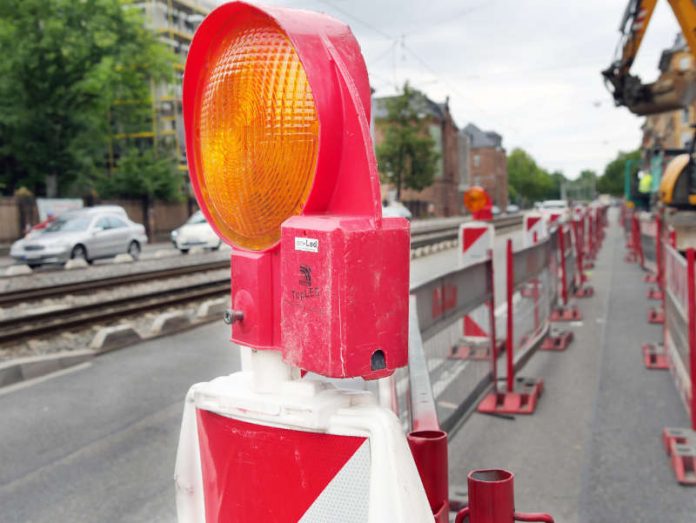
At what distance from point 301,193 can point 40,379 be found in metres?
6.53

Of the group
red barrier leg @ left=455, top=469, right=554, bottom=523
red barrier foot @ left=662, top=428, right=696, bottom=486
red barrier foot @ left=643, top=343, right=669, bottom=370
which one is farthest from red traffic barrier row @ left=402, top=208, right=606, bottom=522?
red barrier foot @ left=662, top=428, right=696, bottom=486

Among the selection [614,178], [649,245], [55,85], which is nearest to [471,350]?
[649,245]

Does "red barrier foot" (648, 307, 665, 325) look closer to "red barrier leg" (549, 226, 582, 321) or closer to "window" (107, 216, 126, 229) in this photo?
"red barrier leg" (549, 226, 582, 321)

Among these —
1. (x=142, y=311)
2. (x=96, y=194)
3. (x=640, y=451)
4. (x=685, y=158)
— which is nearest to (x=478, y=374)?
(x=640, y=451)

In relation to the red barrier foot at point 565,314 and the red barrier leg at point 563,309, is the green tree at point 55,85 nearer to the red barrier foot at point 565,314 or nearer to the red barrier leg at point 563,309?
the red barrier leg at point 563,309

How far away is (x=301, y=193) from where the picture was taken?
1652 millimetres

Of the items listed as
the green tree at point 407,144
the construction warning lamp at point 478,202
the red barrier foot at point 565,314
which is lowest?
the red barrier foot at point 565,314

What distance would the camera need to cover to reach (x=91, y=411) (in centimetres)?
625

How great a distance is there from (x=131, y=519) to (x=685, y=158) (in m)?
12.3

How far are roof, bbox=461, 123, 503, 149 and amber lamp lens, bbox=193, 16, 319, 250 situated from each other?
397ft

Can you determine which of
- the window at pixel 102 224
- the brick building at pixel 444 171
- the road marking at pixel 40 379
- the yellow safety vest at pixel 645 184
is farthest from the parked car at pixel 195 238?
the brick building at pixel 444 171

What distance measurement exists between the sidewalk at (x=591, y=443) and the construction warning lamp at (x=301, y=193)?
3.01m

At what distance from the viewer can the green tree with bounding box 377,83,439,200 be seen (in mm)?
61688

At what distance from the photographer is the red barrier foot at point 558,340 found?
8.72m
